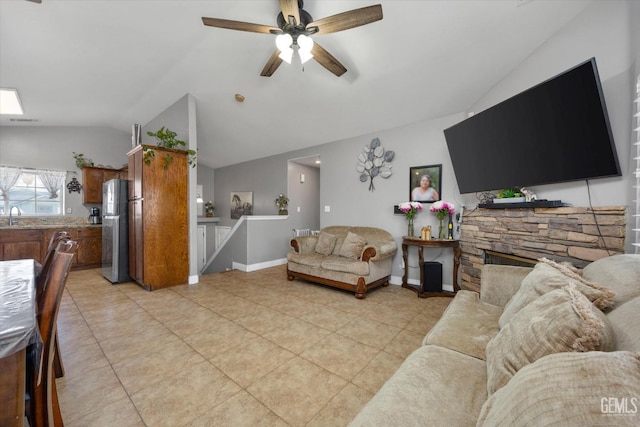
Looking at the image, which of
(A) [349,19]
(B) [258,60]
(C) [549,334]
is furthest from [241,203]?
(C) [549,334]

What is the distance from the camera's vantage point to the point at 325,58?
94.1 inches

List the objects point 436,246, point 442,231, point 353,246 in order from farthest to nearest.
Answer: point 353,246, point 442,231, point 436,246

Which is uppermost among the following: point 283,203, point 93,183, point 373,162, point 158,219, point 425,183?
point 373,162

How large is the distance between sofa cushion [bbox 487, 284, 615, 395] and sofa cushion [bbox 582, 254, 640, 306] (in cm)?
30

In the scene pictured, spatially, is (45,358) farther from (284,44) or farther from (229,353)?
(284,44)

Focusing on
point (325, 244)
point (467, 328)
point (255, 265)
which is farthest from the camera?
point (255, 265)

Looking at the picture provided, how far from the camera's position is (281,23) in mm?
2215

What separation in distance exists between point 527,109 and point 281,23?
228 centimetres

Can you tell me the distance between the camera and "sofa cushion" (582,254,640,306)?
41.2 inches

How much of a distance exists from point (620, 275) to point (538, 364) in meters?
0.99

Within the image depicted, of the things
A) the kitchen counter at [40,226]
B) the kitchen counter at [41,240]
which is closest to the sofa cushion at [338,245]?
the kitchen counter at [41,240]

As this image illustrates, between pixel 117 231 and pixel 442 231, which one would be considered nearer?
pixel 442 231

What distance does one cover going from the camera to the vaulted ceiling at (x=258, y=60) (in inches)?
87.7

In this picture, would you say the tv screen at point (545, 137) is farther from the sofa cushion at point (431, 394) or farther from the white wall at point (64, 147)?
the white wall at point (64, 147)
